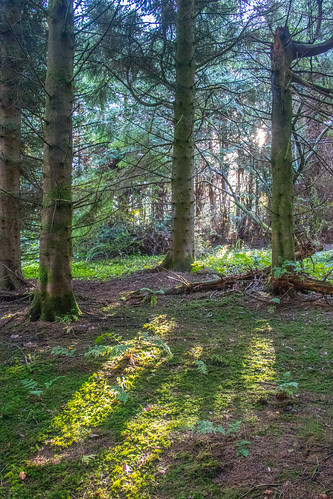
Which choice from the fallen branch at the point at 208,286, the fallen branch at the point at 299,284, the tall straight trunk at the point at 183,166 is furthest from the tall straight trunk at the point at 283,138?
the tall straight trunk at the point at 183,166

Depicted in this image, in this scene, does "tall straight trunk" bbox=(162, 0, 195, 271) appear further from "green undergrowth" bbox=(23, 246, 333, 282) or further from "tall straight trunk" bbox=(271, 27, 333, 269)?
"tall straight trunk" bbox=(271, 27, 333, 269)

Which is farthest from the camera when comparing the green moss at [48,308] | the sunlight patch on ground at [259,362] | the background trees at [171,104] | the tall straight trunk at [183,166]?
the tall straight trunk at [183,166]

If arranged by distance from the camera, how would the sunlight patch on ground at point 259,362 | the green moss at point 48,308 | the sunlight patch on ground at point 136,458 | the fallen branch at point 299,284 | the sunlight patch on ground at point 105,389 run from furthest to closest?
the fallen branch at point 299,284 < the green moss at point 48,308 < the sunlight patch on ground at point 259,362 < the sunlight patch on ground at point 105,389 < the sunlight patch on ground at point 136,458

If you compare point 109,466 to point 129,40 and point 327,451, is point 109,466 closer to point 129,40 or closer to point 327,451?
point 327,451

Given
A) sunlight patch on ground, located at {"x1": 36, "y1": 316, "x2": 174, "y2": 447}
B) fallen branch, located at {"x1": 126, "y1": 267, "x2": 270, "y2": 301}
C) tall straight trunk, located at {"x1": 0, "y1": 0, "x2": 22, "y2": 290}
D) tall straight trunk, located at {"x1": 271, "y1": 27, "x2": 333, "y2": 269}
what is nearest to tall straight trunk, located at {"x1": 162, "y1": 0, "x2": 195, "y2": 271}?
fallen branch, located at {"x1": 126, "y1": 267, "x2": 270, "y2": 301}

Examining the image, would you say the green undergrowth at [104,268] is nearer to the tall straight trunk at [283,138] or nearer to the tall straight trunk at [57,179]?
the tall straight trunk at [57,179]

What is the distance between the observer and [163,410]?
8.00 feet

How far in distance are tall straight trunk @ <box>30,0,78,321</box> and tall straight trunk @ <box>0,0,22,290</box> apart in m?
2.50

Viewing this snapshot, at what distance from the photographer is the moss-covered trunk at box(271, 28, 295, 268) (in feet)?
16.4

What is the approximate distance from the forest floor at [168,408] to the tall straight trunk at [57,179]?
1.20ft

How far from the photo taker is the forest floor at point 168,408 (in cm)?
177

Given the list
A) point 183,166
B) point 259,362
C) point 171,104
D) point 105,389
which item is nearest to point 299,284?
point 259,362

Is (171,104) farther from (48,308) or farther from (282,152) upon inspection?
(48,308)

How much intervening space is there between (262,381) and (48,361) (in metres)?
1.99
